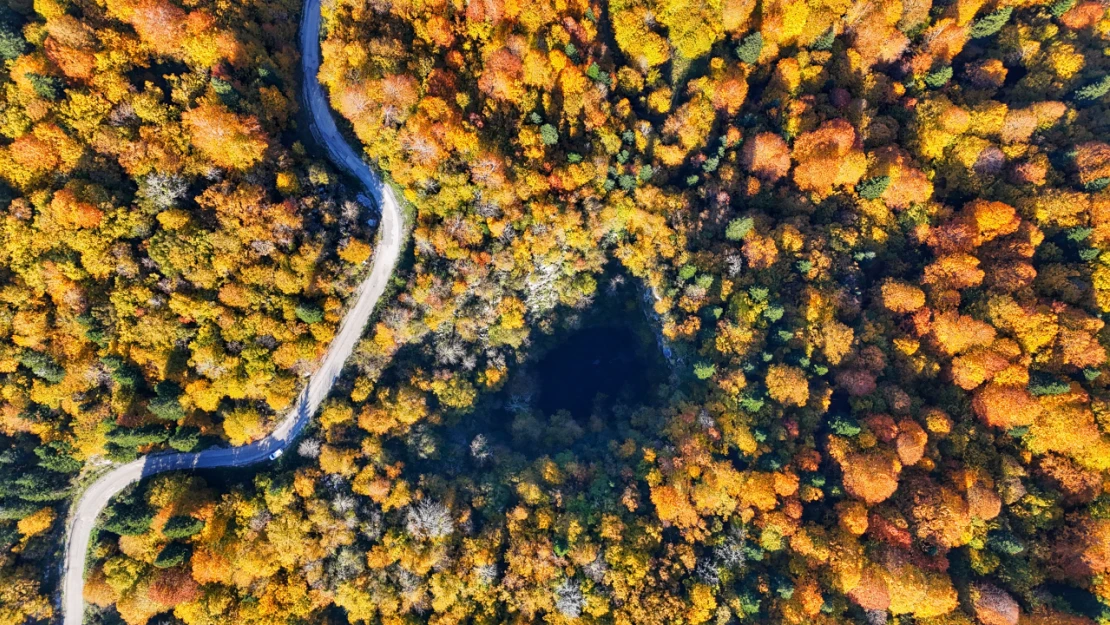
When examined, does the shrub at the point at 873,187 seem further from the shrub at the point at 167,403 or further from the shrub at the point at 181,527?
the shrub at the point at 181,527

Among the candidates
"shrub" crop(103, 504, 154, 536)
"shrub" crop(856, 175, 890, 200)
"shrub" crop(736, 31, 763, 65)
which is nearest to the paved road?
"shrub" crop(103, 504, 154, 536)

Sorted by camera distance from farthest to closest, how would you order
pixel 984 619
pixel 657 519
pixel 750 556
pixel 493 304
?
pixel 493 304 < pixel 657 519 < pixel 750 556 < pixel 984 619

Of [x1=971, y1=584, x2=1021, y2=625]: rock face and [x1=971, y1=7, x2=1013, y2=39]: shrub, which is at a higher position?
[x1=971, y1=7, x2=1013, y2=39]: shrub

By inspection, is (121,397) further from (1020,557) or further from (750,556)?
(1020,557)

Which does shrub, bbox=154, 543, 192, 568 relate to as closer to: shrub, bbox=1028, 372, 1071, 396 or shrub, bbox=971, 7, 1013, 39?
shrub, bbox=1028, 372, 1071, 396

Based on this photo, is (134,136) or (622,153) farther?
(622,153)

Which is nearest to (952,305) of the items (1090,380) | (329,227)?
(1090,380)
